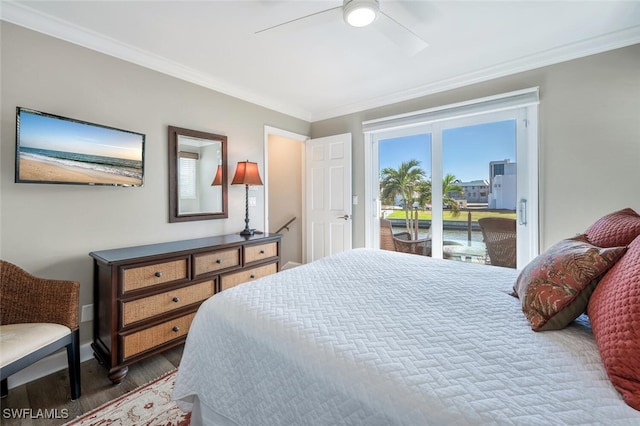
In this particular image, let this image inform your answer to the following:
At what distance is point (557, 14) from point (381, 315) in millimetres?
2481

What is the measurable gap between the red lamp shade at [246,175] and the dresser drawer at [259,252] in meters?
0.71

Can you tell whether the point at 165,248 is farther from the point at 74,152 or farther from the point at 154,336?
the point at 74,152

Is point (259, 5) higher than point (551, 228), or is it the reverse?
Result: point (259, 5)

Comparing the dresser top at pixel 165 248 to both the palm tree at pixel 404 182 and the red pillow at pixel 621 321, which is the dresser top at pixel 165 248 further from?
the red pillow at pixel 621 321

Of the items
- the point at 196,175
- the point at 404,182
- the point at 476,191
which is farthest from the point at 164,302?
the point at 476,191

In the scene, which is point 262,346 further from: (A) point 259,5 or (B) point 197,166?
(B) point 197,166

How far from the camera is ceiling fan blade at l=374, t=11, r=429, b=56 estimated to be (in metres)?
1.61

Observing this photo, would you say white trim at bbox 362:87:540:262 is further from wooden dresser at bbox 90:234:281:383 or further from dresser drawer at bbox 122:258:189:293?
dresser drawer at bbox 122:258:189:293

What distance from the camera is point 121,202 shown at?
88.7 inches

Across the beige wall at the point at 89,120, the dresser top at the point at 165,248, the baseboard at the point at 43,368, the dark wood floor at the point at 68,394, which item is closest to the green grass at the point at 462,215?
the dresser top at the point at 165,248

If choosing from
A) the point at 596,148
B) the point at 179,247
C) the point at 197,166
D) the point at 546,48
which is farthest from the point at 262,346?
the point at 546,48

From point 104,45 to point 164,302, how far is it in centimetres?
208

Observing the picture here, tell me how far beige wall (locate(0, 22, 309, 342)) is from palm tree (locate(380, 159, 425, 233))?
2209 mm

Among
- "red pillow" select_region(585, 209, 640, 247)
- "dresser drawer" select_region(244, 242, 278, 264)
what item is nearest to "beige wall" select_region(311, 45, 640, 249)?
"red pillow" select_region(585, 209, 640, 247)
